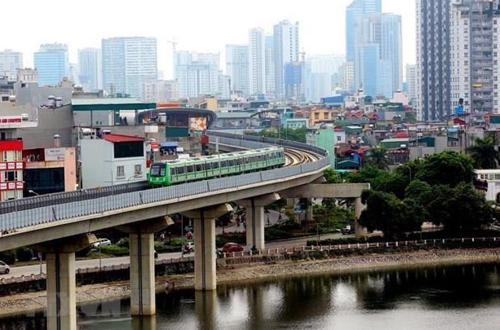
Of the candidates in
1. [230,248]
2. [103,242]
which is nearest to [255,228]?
[230,248]

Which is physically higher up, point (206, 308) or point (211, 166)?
point (211, 166)

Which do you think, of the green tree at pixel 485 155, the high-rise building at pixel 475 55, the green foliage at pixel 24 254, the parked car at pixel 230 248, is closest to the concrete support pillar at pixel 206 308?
the parked car at pixel 230 248

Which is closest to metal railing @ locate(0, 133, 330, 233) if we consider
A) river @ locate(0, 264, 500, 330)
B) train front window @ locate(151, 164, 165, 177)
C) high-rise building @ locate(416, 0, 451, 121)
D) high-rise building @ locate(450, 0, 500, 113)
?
train front window @ locate(151, 164, 165, 177)

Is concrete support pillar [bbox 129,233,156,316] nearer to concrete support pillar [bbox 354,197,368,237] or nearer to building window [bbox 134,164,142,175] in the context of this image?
building window [bbox 134,164,142,175]

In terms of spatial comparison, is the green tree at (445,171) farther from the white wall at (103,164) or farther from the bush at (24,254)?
the bush at (24,254)

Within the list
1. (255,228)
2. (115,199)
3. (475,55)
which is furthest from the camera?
(475,55)

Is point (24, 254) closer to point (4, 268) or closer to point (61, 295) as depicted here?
point (4, 268)
